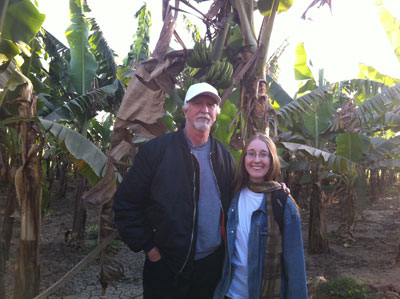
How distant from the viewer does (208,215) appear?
1.83 metres

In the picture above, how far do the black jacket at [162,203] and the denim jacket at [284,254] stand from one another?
209 millimetres

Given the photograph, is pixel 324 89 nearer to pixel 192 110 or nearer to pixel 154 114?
pixel 154 114

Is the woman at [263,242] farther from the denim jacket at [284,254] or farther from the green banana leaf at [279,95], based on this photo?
the green banana leaf at [279,95]

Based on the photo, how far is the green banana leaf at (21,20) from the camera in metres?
3.42

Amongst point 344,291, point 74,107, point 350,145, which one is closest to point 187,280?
point 344,291

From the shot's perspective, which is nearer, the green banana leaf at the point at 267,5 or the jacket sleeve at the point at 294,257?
the jacket sleeve at the point at 294,257

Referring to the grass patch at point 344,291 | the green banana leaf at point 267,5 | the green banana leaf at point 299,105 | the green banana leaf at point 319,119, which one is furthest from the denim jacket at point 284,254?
the green banana leaf at point 319,119

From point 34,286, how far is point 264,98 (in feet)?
9.65

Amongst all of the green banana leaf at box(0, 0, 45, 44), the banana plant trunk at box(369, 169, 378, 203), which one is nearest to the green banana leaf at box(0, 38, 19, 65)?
the green banana leaf at box(0, 0, 45, 44)

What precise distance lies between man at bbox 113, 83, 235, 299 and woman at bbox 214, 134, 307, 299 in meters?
0.11

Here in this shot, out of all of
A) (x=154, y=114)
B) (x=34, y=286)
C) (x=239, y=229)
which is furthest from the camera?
(x=34, y=286)

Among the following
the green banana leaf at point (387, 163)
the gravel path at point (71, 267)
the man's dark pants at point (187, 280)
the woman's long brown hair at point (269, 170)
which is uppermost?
the green banana leaf at point (387, 163)

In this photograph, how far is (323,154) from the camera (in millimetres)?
4684

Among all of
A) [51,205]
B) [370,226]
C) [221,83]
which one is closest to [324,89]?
[221,83]
